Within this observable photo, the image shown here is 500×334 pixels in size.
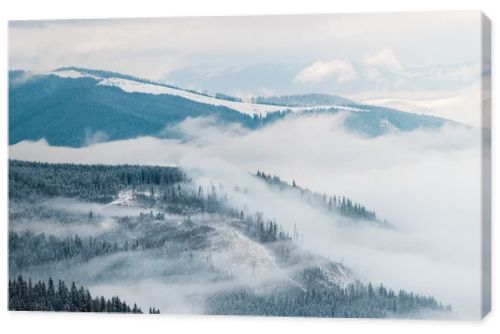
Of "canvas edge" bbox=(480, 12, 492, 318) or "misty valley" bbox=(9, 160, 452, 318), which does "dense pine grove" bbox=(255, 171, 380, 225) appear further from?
"canvas edge" bbox=(480, 12, 492, 318)

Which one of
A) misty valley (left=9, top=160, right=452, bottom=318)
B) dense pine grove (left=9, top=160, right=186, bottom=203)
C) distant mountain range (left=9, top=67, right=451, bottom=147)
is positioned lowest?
misty valley (left=9, top=160, right=452, bottom=318)

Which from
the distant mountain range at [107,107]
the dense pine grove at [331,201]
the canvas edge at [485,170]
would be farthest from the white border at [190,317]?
the dense pine grove at [331,201]

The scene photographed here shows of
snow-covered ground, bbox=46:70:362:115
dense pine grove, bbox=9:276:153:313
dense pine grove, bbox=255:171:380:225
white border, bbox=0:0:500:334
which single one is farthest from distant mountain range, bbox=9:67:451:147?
dense pine grove, bbox=9:276:153:313

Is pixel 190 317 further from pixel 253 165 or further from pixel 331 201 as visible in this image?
pixel 331 201

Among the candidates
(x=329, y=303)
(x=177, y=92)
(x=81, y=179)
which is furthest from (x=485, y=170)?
(x=81, y=179)

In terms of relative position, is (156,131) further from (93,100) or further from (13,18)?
(13,18)
